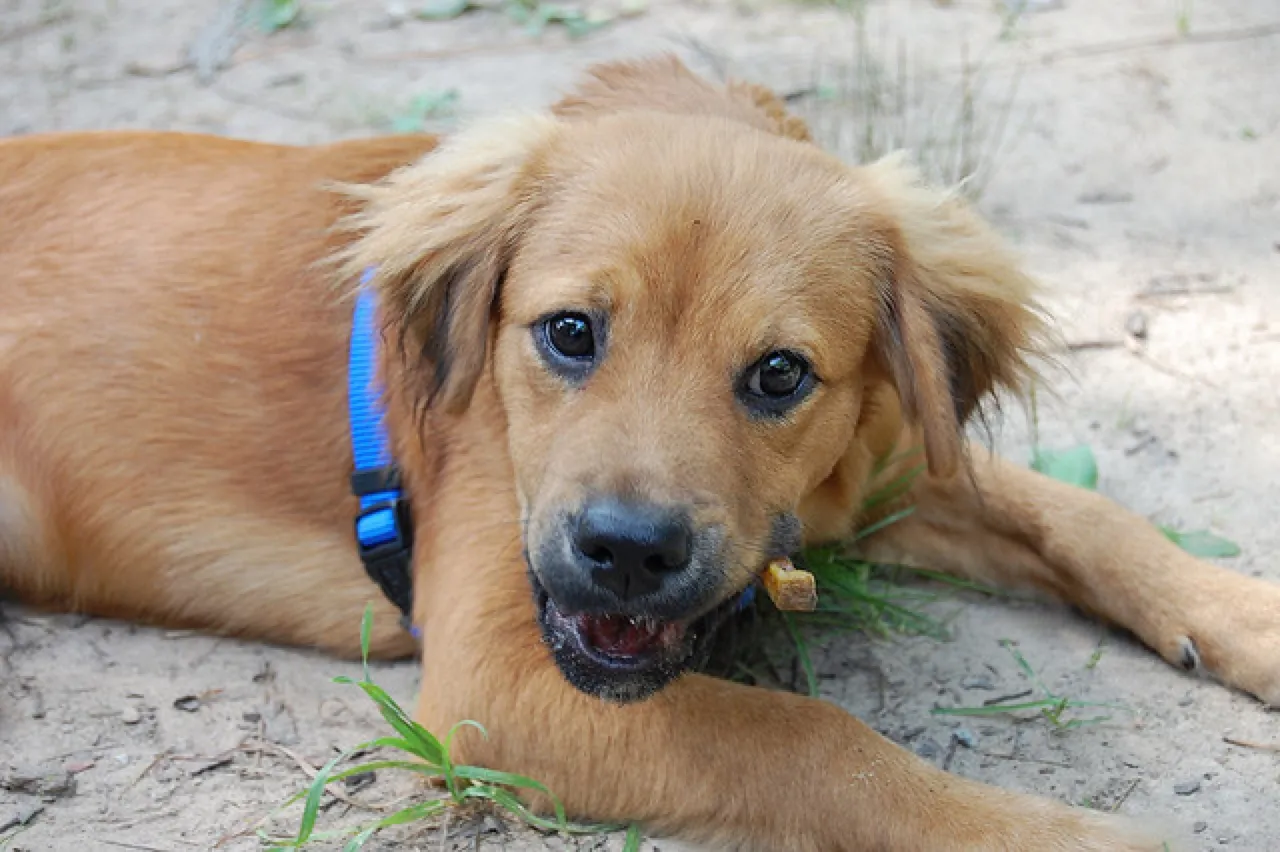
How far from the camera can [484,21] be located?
6.72 meters

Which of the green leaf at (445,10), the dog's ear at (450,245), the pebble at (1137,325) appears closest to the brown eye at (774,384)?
the dog's ear at (450,245)

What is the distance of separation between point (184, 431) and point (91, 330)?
14.3 inches

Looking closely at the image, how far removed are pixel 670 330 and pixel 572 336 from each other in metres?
0.23

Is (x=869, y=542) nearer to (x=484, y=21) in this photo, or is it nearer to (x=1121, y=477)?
(x=1121, y=477)

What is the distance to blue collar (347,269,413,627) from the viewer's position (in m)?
3.59

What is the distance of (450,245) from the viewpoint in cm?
329

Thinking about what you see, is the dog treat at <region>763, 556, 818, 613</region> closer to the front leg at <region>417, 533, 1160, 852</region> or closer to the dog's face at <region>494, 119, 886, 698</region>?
the dog's face at <region>494, 119, 886, 698</region>

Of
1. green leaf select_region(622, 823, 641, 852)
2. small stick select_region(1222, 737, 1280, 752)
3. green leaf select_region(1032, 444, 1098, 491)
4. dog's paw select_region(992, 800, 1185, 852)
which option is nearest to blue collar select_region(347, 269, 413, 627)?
green leaf select_region(622, 823, 641, 852)

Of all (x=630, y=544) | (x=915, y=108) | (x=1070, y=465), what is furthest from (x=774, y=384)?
(x=915, y=108)

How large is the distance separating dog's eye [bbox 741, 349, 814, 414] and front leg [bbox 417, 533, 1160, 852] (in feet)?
2.21

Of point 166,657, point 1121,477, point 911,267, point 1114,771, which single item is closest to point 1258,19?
point 1121,477

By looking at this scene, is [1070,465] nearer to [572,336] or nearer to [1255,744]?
[1255,744]

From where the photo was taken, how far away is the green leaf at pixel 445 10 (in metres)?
6.79

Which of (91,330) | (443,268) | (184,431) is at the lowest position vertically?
(184,431)
